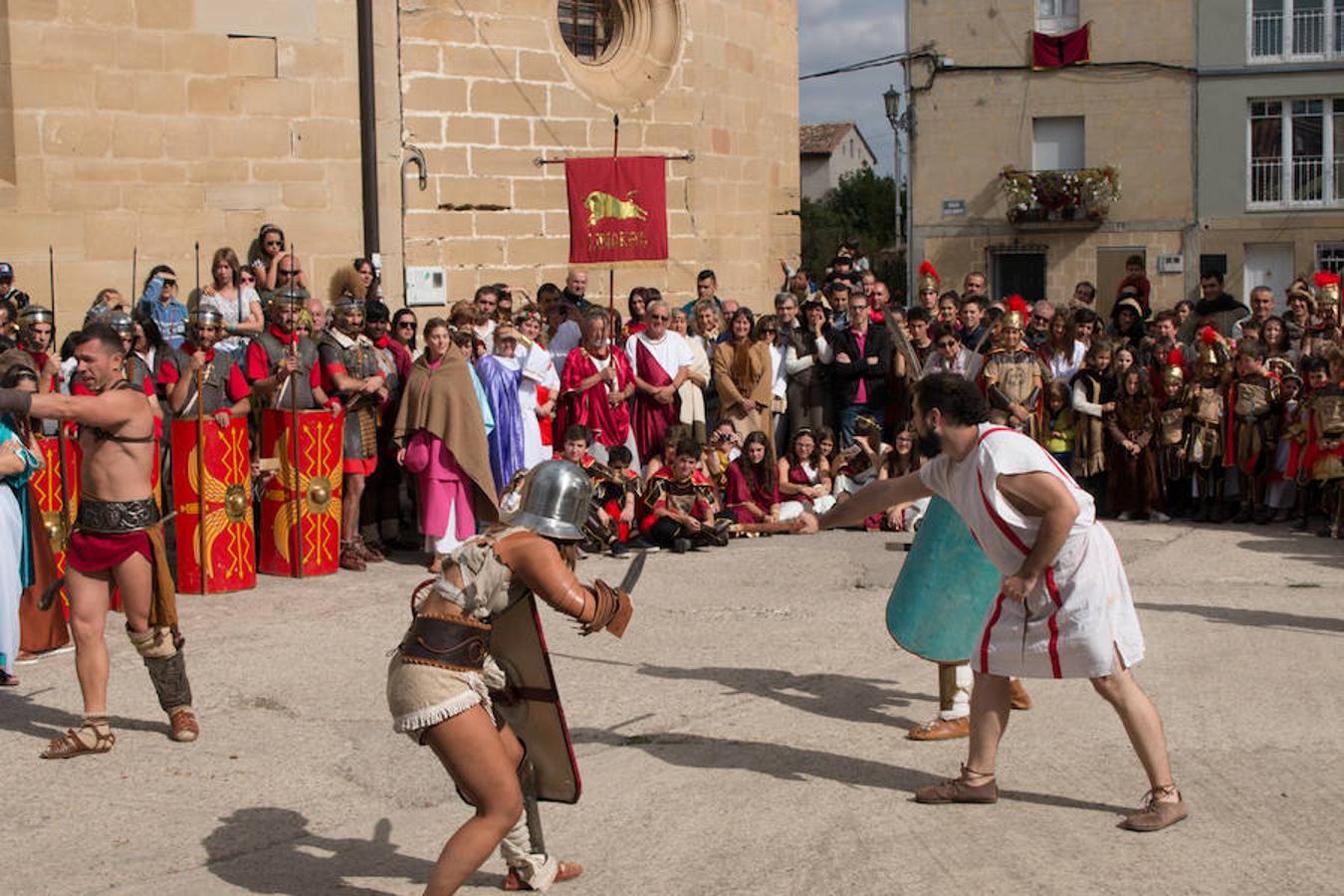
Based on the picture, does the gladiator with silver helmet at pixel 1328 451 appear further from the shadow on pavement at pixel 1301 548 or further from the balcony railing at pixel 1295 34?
the balcony railing at pixel 1295 34

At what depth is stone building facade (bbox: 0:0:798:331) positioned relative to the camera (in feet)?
41.5

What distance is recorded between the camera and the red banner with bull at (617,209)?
15.6 m

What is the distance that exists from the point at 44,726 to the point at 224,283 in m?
5.46

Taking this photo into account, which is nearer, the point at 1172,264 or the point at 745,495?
the point at 745,495

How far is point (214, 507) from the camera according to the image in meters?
9.95

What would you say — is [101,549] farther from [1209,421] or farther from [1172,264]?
[1172,264]

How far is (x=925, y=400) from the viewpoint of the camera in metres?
5.95

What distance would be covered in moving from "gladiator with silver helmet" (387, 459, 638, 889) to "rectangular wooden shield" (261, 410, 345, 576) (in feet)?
18.2

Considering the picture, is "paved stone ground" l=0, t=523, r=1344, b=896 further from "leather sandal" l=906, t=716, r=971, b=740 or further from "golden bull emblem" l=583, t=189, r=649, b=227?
"golden bull emblem" l=583, t=189, r=649, b=227

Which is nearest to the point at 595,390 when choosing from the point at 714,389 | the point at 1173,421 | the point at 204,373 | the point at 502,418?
the point at 502,418

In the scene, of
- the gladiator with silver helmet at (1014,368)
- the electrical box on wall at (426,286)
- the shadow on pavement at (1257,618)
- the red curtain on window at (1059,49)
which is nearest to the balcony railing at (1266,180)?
the red curtain on window at (1059,49)

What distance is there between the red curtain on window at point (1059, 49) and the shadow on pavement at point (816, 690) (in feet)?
90.5

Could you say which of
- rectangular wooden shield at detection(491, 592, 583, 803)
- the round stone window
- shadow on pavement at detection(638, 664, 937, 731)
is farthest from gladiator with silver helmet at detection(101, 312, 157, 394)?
the round stone window

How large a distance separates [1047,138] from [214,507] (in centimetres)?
2708
